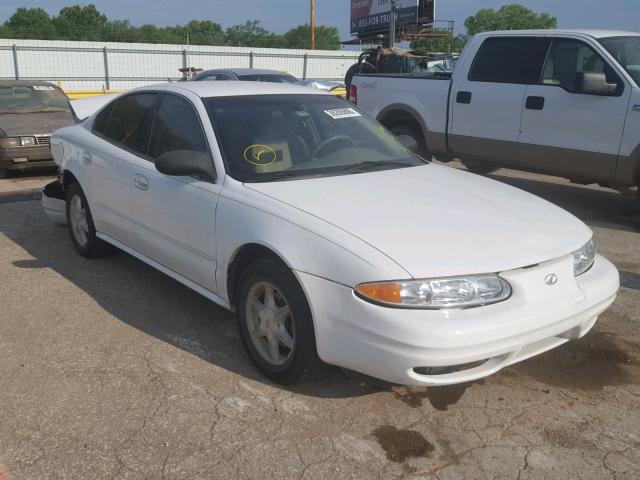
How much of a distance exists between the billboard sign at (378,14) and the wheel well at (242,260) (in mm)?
38350

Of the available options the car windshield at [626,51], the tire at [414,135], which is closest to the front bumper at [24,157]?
the tire at [414,135]

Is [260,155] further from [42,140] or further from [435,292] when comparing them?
Answer: [42,140]

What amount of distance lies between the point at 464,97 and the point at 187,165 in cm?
504

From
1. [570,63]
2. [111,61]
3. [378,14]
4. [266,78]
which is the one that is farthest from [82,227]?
[378,14]

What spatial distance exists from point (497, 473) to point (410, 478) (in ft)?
1.24

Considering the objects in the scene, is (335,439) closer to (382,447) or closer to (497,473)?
(382,447)

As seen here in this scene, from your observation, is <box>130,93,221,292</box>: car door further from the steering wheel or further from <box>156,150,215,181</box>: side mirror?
the steering wheel

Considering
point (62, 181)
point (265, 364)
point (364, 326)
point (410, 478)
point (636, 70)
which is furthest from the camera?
point (636, 70)

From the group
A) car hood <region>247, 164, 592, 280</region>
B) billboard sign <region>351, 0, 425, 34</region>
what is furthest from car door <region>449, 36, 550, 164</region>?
billboard sign <region>351, 0, 425, 34</region>

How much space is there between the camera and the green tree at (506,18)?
7638 centimetres

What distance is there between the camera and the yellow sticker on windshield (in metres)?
3.90

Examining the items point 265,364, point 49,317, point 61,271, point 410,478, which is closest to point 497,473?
point 410,478

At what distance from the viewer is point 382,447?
296 centimetres

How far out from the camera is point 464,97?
797 centimetres
